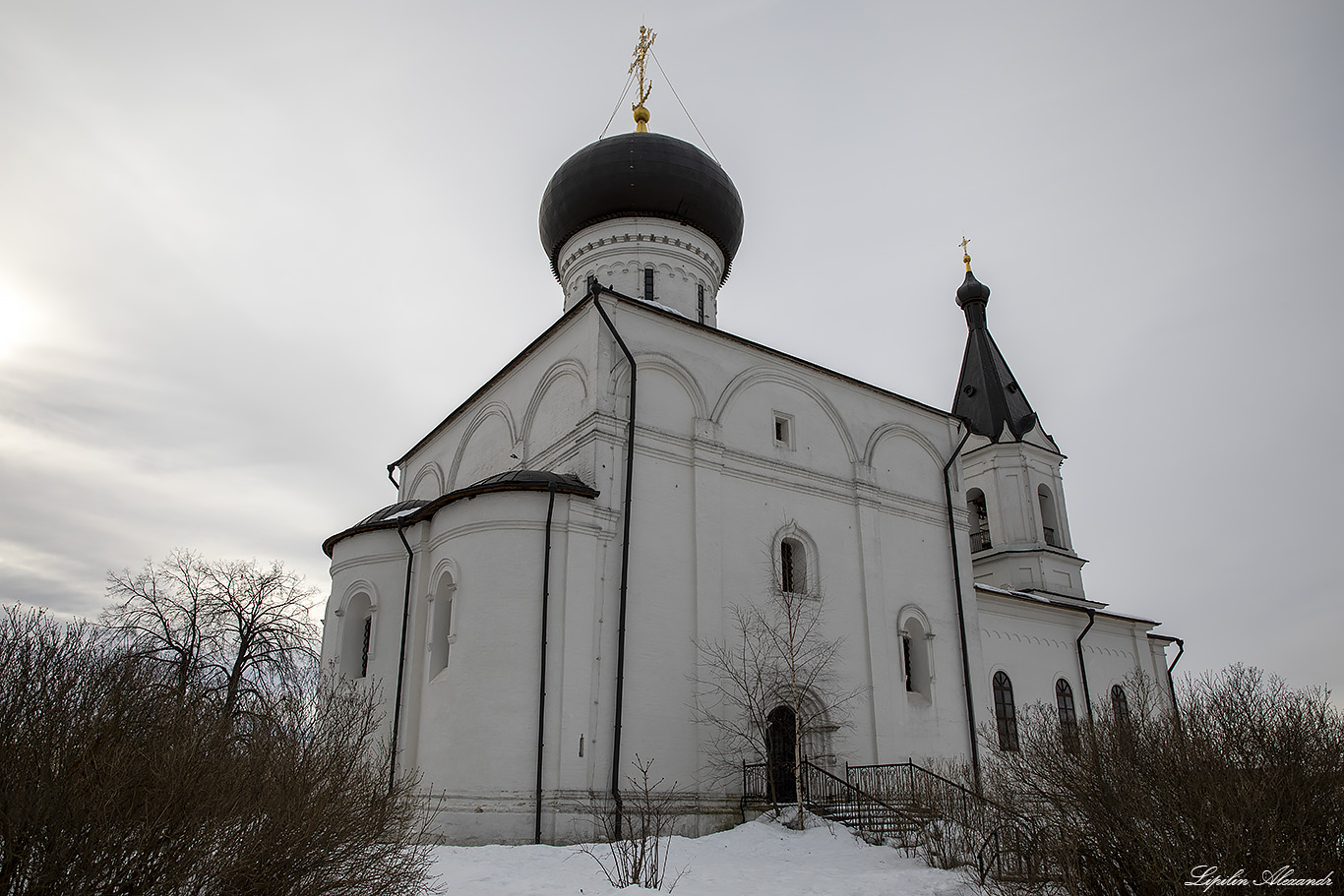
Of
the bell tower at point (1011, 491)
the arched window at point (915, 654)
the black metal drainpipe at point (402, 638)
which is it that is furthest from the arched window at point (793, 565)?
the bell tower at point (1011, 491)

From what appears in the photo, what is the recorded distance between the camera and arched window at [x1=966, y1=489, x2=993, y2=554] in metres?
23.2

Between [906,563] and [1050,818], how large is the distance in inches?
333

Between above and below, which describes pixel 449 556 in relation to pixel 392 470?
below

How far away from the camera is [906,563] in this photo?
16.3m

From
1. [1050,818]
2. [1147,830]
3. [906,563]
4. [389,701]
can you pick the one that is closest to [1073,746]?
[1050,818]

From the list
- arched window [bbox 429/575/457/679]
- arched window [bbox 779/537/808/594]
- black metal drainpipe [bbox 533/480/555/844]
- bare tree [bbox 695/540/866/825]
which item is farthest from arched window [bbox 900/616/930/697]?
arched window [bbox 429/575/457/679]

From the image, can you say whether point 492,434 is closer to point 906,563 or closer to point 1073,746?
point 906,563

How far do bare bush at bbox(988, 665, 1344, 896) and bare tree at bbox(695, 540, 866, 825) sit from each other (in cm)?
488

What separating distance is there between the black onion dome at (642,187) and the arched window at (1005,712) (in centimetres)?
1069

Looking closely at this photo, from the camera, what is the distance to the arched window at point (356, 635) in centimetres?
1455

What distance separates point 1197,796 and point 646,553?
7862 millimetres

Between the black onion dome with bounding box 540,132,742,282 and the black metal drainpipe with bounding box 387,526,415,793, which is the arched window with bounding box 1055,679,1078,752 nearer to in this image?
the black onion dome with bounding box 540,132,742,282

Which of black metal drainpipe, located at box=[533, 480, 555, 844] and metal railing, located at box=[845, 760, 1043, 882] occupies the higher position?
black metal drainpipe, located at box=[533, 480, 555, 844]

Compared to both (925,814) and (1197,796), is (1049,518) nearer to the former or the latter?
(925,814)
